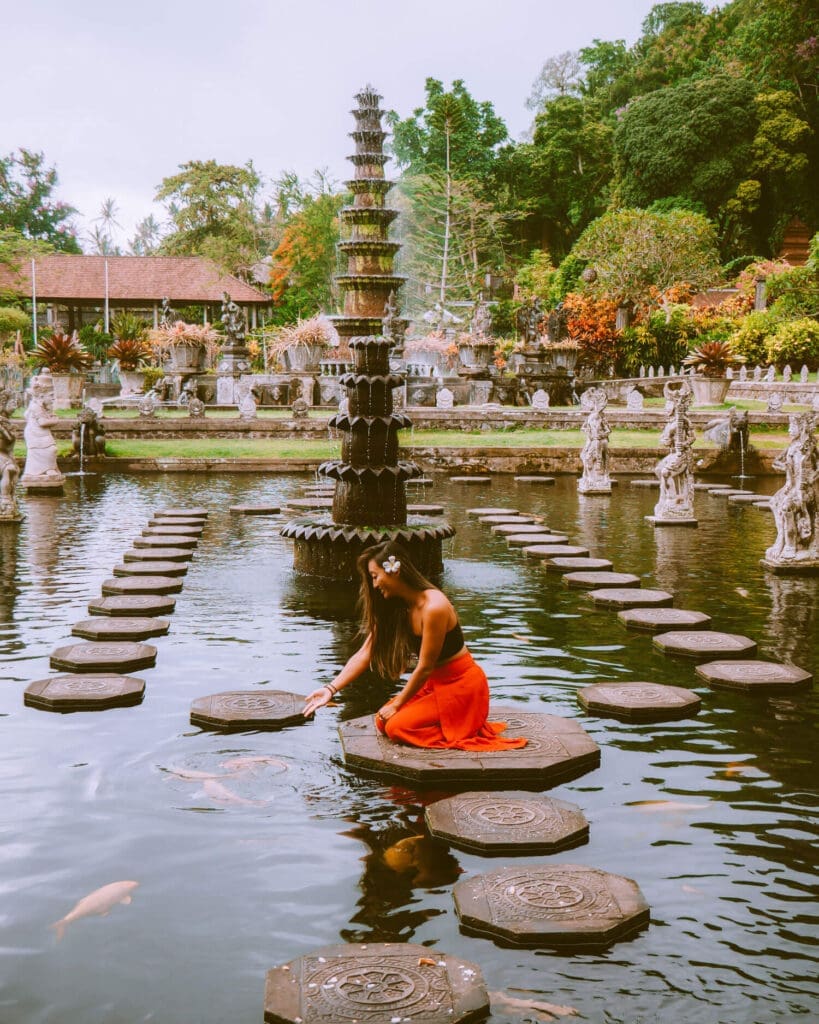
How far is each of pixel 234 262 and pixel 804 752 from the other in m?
55.3

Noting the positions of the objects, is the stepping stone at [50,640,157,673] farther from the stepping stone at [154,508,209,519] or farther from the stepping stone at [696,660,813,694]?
the stepping stone at [154,508,209,519]

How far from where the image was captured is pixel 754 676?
7105mm

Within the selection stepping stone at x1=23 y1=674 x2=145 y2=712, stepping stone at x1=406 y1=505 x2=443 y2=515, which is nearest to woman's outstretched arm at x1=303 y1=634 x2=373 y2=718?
stepping stone at x1=23 y1=674 x2=145 y2=712

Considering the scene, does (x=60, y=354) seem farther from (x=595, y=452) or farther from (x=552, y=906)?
(x=552, y=906)

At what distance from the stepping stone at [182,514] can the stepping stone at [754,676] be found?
9.24 metres

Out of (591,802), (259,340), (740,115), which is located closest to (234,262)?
(259,340)

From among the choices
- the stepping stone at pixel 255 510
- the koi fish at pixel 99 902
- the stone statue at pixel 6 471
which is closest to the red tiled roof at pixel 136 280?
the stepping stone at pixel 255 510

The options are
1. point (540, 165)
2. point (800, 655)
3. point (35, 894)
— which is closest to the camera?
point (35, 894)

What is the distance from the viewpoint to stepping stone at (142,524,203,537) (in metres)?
13.4

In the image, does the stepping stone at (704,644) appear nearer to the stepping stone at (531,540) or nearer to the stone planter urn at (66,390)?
the stepping stone at (531,540)

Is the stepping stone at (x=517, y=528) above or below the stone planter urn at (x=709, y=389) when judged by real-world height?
below

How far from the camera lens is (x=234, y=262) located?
57.7 m

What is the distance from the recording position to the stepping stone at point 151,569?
10875 millimetres

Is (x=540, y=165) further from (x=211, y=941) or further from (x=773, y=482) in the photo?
(x=211, y=941)
